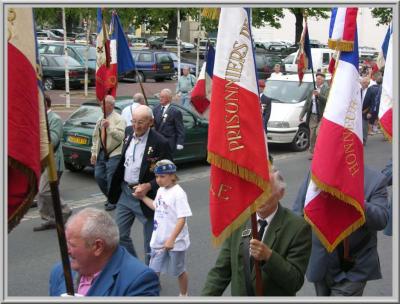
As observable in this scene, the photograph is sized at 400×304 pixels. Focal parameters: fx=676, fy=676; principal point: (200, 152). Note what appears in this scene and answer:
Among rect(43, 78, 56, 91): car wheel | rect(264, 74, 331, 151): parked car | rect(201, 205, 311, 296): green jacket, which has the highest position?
rect(201, 205, 311, 296): green jacket

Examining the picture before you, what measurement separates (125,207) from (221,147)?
340cm

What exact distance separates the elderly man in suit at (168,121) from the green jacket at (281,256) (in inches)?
294

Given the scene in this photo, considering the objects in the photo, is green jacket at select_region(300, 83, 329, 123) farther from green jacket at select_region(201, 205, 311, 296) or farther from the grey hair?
the grey hair

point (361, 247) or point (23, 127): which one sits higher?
point (23, 127)

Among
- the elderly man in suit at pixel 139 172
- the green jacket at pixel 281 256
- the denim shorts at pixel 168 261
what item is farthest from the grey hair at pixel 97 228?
the elderly man in suit at pixel 139 172

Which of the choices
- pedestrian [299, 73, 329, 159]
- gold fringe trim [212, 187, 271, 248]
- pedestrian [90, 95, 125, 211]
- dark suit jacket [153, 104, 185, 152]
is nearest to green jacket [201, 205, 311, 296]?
gold fringe trim [212, 187, 271, 248]

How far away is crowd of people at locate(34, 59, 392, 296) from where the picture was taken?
140 inches

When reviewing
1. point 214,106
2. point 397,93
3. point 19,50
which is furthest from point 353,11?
point 19,50

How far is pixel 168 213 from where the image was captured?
6488 millimetres

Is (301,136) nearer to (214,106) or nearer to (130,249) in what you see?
(130,249)

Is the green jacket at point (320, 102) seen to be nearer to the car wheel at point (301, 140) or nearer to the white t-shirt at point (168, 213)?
the car wheel at point (301, 140)

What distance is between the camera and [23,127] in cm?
330

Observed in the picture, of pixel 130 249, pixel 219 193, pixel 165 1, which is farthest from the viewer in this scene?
pixel 130 249

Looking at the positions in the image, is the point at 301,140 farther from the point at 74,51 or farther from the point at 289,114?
the point at 74,51
